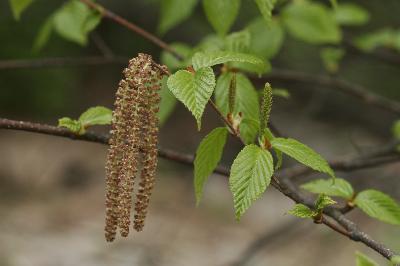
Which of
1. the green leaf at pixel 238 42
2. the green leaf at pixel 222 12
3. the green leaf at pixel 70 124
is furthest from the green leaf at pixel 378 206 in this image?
the green leaf at pixel 70 124

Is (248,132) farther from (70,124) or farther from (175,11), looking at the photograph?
(175,11)

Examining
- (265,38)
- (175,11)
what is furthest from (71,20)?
(265,38)

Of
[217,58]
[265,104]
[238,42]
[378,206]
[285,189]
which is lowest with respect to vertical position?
[378,206]

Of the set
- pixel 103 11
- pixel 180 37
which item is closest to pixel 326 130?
pixel 180 37

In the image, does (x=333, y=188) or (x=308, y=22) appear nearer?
(x=333, y=188)

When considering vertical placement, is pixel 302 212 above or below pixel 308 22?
below

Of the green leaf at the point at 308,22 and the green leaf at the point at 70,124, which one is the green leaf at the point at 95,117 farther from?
the green leaf at the point at 308,22

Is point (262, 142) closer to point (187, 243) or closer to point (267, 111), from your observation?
point (267, 111)
